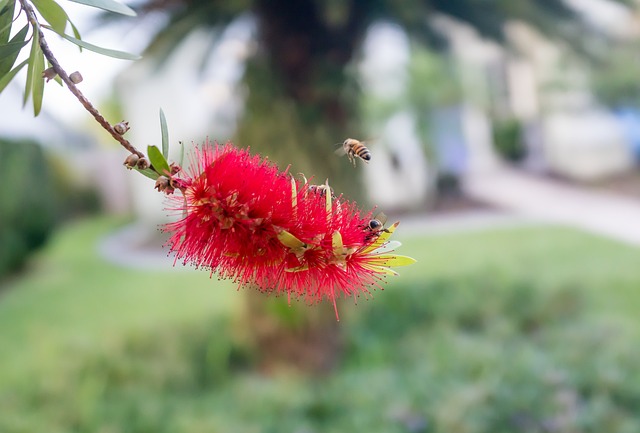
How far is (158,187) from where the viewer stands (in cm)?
48

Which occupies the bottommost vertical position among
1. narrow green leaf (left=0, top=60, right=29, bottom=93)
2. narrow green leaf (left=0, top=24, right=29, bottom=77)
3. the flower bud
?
the flower bud

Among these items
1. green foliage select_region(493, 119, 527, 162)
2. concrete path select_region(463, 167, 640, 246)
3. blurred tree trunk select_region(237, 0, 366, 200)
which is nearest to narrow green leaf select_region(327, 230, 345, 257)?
blurred tree trunk select_region(237, 0, 366, 200)

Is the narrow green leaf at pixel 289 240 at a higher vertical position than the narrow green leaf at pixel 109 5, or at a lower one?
lower

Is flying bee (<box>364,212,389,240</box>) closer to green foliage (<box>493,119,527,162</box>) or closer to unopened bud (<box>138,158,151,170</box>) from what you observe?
unopened bud (<box>138,158,151,170</box>)

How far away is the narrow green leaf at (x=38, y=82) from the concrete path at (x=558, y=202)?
6.27 m

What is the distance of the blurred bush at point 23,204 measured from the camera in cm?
632

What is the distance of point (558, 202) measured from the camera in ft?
30.3

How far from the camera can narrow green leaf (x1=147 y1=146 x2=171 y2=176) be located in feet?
1.58

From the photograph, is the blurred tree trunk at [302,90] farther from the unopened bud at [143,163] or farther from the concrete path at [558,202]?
the concrete path at [558,202]

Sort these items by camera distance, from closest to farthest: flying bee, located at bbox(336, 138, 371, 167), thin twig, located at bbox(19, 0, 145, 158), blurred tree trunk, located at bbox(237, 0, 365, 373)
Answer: thin twig, located at bbox(19, 0, 145, 158) < flying bee, located at bbox(336, 138, 371, 167) < blurred tree trunk, located at bbox(237, 0, 365, 373)

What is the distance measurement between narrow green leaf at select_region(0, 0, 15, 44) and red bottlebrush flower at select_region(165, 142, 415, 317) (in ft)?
0.61

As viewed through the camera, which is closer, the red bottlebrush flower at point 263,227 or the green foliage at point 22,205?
the red bottlebrush flower at point 263,227

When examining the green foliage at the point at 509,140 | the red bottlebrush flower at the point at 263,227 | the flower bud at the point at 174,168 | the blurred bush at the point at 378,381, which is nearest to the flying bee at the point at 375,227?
the red bottlebrush flower at the point at 263,227

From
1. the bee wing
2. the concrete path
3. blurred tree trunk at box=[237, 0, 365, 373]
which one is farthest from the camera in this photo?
the concrete path
